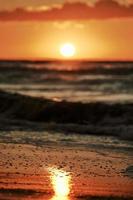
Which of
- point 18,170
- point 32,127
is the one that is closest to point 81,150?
point 18,170

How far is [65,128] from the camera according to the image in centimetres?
1759

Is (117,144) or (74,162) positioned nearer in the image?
Result: (74,162)

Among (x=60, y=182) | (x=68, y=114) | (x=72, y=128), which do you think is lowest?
(x=68, y=114)

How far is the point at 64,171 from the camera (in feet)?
33.9

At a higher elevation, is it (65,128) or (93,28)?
(65,128)

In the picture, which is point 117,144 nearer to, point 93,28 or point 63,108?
point 63,108

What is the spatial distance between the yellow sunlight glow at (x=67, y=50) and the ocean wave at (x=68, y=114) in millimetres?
39935

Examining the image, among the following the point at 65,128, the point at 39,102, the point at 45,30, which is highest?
the point at 65,128

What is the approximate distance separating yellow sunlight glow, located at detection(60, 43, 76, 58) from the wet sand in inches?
2001

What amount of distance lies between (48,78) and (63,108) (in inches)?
1079

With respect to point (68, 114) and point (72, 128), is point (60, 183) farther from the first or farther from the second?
point (68, 114)

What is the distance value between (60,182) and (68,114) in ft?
40.0

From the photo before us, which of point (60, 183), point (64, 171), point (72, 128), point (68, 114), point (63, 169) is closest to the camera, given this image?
point (60, 183)

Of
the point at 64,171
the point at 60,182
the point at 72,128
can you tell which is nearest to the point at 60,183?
the point at 60,182
